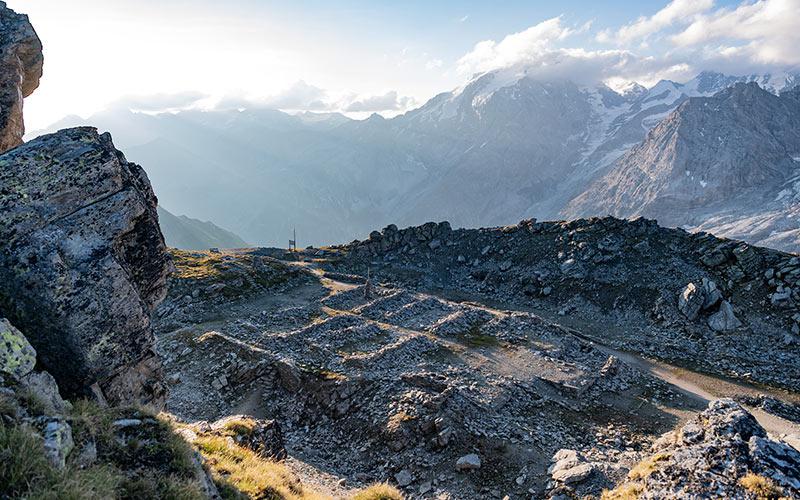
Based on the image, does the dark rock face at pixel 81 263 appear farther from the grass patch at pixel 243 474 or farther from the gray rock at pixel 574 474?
the gray rock at pixel 574 474

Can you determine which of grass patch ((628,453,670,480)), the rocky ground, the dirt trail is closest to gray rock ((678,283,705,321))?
the dirt trail

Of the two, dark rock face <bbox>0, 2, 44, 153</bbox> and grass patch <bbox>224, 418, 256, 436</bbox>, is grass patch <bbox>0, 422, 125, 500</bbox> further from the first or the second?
dark rock face <bbox>0, 2, 44, 153</bbox>

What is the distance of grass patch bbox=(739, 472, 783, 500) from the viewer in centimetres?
1359

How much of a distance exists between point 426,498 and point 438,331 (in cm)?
2371

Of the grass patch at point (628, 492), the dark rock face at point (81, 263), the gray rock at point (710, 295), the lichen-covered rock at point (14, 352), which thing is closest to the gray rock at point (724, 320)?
the gray rock at point (710, 295)

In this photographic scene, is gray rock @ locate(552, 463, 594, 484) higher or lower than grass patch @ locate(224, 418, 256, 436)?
lower

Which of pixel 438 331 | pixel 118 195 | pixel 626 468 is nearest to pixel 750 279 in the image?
pixel 438 331

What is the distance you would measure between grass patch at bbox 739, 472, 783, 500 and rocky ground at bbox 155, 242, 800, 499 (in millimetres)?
9387

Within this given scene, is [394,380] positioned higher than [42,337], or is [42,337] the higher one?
[42,337]

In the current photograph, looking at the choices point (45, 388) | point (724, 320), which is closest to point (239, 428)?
point (45, 388)

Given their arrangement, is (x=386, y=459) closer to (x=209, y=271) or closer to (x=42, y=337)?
(x=42, y=337)

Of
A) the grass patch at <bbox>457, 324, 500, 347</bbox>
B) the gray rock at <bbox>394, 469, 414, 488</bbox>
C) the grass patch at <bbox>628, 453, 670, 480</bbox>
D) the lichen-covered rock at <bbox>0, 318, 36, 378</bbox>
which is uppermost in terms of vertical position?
the lichen-covered rock at <bbox>0, 318, 36, 378</bbox>

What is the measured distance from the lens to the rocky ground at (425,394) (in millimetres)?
25780

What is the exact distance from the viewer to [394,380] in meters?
32.6
